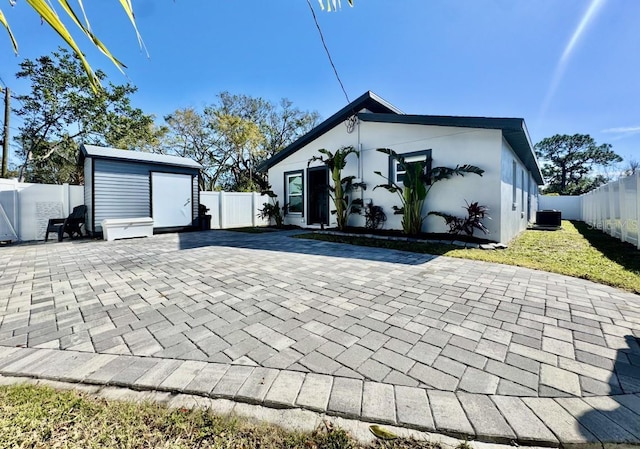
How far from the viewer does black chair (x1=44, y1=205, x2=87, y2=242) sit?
27.5 feet

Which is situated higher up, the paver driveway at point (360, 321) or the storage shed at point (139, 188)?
the storage shed at point (139, 188)

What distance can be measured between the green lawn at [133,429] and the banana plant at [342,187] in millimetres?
8124

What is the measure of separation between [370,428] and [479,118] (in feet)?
24.0

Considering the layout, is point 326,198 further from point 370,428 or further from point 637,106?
point 637,106

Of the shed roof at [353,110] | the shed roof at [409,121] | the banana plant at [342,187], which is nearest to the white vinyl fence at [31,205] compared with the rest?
the shed roof at [409,121]

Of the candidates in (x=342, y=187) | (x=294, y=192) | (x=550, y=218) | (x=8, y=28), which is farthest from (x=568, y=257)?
(x=550, y=218)

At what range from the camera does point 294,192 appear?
38.2 ft

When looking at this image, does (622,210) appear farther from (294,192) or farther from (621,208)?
(294,192)

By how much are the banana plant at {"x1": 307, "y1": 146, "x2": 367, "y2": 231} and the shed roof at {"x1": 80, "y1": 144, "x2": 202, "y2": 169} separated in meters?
5.44

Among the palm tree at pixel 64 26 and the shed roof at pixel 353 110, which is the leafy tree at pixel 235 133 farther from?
the palm tree at pixel 64 26

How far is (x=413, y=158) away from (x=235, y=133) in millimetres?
15716

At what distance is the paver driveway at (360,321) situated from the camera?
1805mm

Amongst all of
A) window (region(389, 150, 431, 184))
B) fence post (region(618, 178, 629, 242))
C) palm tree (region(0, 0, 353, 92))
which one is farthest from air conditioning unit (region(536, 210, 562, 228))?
palm tree (region(0, 0, 353, 92))

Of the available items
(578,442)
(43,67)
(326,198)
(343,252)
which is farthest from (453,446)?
(43,67)
